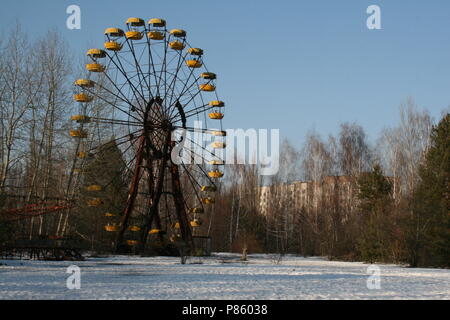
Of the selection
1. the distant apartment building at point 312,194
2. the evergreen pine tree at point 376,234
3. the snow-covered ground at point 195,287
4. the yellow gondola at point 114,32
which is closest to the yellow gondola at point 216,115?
the yellow gondola at point 114,32

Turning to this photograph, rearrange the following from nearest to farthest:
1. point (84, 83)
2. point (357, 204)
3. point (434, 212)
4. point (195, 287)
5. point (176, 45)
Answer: point (195, 287), point (84, 83), point (434, 212), point (176, 45), point (357, 204)

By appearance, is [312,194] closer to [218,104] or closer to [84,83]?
[218,104]

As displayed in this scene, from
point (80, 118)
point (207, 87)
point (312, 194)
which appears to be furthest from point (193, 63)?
point (312, 194)

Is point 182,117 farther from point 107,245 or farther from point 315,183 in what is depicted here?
point 315,183

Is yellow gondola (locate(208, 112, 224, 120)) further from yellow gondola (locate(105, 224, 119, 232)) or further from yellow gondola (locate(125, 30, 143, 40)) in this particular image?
yellow gondola (locate(105, 224, 119, 232))

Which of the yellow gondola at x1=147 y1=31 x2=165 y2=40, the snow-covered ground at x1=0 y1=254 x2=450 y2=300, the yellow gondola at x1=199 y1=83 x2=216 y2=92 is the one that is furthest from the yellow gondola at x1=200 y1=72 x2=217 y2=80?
the snow-covered ground at x1=0 y1=254 x2=450 y2=300

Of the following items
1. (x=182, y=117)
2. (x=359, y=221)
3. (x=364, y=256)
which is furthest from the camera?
(x=359, y=221)

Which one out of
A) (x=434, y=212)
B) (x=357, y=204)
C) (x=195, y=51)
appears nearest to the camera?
(x=434, y=212)

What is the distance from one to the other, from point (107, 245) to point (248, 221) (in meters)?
20.8

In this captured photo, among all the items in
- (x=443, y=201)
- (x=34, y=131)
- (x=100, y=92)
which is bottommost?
(x=443, y=201)

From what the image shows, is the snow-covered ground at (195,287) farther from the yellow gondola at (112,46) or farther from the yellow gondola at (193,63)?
the yellow gondola at (193,63)

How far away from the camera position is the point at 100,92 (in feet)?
112
